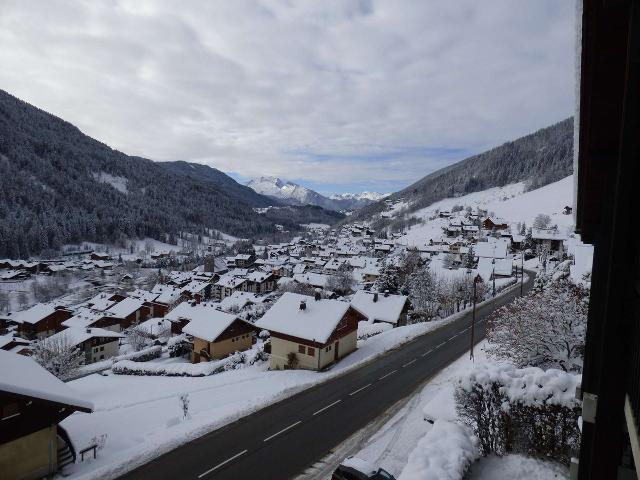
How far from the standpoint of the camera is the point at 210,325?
41.7 m

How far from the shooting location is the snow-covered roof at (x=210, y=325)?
40.3 meters

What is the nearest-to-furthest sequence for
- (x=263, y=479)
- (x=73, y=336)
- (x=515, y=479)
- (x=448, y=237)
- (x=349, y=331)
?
(x=515, y=479)
(x=263, y=479)
(x=349, y=331)
(x=73, y=336)
(x=448, y=237)

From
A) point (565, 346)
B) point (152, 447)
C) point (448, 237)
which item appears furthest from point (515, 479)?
point (448, 237)

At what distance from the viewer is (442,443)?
38.3 ft

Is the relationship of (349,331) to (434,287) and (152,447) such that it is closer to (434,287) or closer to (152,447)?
(152,447)

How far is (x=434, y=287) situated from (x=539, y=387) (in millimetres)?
44674

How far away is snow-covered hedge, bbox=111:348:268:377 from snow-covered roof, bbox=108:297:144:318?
39530 millimetres

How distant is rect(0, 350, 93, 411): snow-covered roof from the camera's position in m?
15.2

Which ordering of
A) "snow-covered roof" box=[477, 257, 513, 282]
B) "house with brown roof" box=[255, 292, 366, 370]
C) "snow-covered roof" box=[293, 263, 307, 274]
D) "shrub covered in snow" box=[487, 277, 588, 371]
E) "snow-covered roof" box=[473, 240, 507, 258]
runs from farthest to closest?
"snow-covered roof" box=[293, 263, 307, 274] → "snow-covered roof" box=[473, 240, 507, 258] → "snow-covered roof" box=[477, 257, 513, 282] → "house with brown roof" box=[255, 292, 366, 370] → "shrub covered in snow" box=[487, 277, 588, 371]

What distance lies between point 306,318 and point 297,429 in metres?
14.3

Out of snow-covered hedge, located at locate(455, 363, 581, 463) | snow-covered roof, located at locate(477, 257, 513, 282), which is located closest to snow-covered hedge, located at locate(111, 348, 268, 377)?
snow-covered hedge, located at locate(455, 363, 581, 463)

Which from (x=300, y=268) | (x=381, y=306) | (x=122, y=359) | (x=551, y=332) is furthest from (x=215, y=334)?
(x=300, y=268)

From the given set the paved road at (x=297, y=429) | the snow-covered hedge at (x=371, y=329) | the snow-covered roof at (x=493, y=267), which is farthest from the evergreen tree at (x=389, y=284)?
the paved road at (x=297, y=429)

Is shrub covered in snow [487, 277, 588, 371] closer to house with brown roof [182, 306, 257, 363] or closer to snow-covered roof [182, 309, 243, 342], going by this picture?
snow-covered roof [182, 309, 243, 342]
